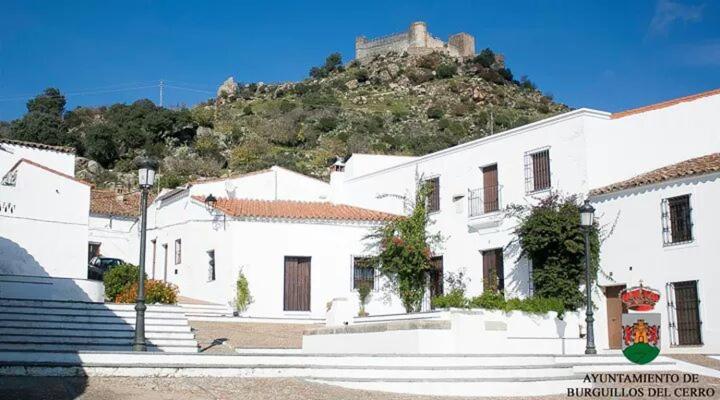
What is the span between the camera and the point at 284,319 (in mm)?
A: 26266

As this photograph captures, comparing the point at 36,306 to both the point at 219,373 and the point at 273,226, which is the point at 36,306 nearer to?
the point at 219,373

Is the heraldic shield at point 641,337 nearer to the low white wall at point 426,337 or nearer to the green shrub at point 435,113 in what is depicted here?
the low white wall at point 426,337

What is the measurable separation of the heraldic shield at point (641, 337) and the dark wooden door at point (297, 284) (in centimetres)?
1820

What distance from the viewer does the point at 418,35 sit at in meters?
83.2

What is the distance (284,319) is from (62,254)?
7.23 m

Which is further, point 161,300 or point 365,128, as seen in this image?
point 365,128

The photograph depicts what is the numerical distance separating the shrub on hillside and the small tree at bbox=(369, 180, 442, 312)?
873cm

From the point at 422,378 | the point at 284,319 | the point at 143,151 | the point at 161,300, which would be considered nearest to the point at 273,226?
the point at 284,319

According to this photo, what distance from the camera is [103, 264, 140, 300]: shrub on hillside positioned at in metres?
23.4

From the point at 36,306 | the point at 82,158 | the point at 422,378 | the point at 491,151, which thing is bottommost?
the point at 422,378

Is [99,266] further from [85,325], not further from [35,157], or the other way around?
[85,325]

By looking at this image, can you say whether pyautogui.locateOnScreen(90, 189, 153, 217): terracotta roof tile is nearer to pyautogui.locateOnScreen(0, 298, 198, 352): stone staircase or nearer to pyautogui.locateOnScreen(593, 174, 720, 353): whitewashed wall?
pyautogui.locateOnScreen(0, 298, 198, 352): stone staircase

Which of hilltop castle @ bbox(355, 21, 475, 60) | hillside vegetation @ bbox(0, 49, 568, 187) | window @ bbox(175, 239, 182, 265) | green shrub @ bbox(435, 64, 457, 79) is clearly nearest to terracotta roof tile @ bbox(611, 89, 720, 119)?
window @ bbox(175, 239, 182, 265)

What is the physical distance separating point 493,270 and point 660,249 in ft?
19.4
